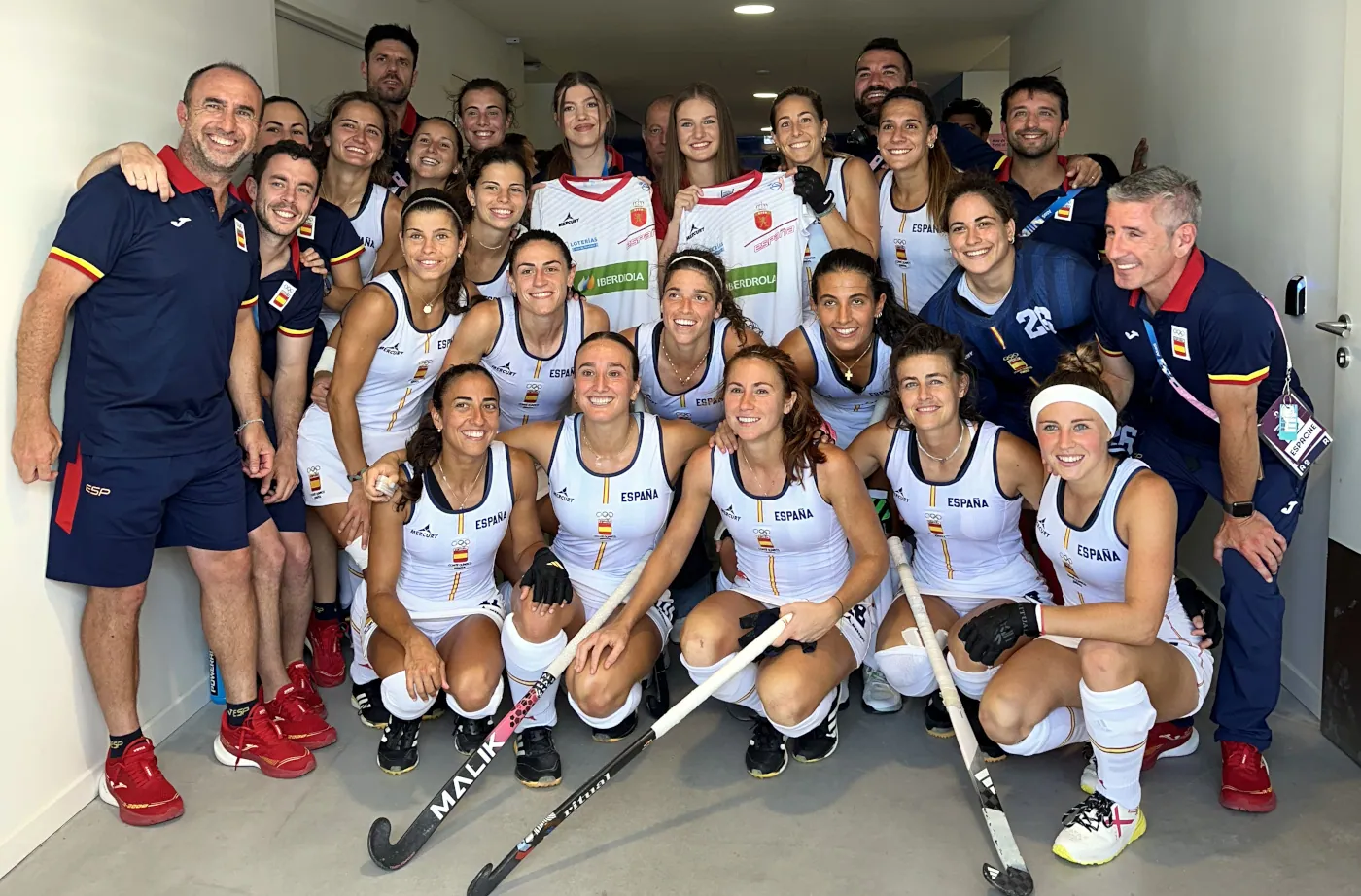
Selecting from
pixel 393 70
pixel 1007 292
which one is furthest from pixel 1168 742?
pixel 393 70

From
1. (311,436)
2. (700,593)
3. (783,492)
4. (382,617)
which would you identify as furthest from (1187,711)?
(311,436)

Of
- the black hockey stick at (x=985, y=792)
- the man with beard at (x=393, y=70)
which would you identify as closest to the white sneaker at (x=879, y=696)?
the black hockey stick at (x=985, y=792)

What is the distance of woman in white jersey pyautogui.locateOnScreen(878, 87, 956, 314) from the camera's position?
3.65m

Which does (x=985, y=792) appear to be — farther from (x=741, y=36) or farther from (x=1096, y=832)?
(x=741, y=36)

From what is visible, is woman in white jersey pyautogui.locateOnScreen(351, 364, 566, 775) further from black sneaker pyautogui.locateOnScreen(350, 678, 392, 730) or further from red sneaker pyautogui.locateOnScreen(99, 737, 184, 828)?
red sneaker pyautogui.locateOnScreen(99, 737, 184, 828)

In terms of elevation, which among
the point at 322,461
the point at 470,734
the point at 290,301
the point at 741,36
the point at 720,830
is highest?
the point at 741,36

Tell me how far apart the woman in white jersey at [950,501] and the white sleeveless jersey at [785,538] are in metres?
0.22

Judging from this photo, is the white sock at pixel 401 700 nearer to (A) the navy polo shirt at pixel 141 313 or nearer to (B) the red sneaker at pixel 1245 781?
(A) the navy polo shirt at pixel 141 313

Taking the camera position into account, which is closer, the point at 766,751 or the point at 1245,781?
the point at 1245,781

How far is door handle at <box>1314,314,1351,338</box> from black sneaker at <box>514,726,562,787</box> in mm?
2223

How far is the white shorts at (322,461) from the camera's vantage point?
357cm

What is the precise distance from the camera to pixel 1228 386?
109 inches

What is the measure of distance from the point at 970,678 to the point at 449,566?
4.65 feet

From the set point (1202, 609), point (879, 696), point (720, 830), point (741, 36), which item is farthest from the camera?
point (741, 36)
